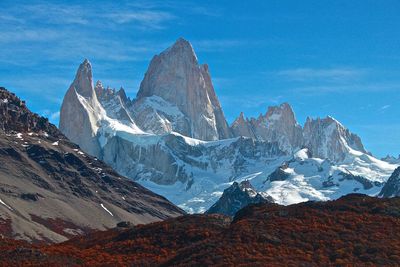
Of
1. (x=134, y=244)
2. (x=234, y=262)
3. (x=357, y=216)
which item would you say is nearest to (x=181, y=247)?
(x=134, y=244)

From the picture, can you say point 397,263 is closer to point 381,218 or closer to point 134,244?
point 381,218

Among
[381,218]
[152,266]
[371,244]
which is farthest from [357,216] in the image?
[152,266]

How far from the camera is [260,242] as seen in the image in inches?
2635

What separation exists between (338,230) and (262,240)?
6484mm

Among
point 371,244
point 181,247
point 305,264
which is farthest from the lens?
point 181,247

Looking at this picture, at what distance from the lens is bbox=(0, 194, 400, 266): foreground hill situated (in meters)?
63.8

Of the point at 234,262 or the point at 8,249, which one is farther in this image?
the point at 8,249

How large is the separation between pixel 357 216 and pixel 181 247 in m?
15.1

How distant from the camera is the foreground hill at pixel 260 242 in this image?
6375cm

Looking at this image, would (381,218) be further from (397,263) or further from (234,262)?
(234,262)

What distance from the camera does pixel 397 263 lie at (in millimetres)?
62438

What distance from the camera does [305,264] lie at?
202 ft

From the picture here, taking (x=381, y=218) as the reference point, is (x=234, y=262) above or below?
below

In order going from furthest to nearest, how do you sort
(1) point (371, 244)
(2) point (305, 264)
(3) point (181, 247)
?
(3) point (181, 247) → (1) point (371, 244) → (2) point (305, 264)
